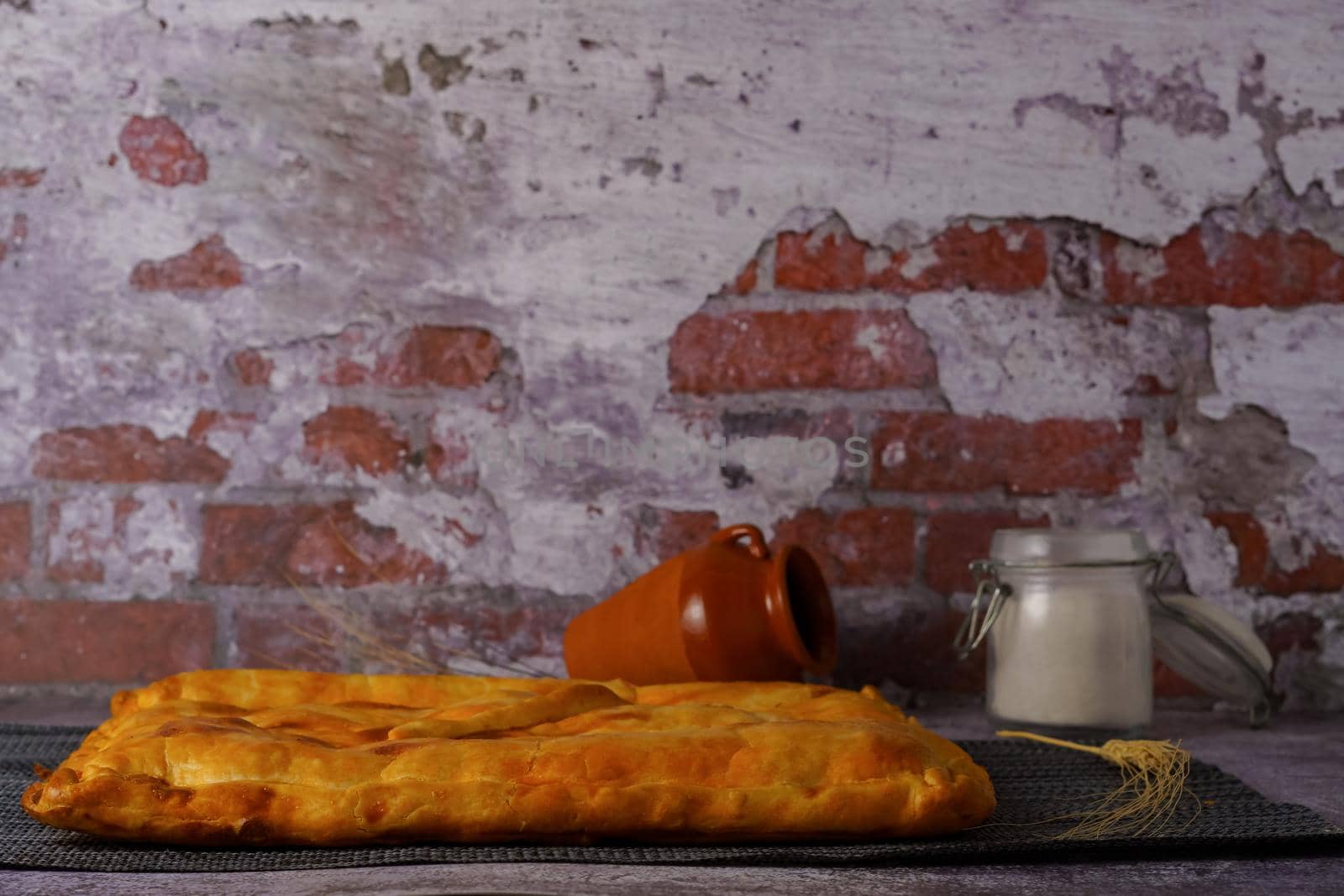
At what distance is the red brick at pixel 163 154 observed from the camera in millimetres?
1457

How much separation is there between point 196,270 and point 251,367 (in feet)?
0.44

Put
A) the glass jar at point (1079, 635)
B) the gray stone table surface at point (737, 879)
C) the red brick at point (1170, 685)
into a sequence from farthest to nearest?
the red brick at point (1170, 685)
the glass jar at point (1079, 635)
the gray stone table surface at point (737, 879)

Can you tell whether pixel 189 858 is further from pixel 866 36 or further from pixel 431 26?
pixel 866 36

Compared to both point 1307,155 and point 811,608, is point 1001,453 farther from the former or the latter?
point 1307,155

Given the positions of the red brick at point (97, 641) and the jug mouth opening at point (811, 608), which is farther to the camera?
the red brick at point (97, 641)

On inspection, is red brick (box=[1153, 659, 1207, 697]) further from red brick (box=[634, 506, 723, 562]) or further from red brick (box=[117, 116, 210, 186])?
red brick (box=[117, 116, 210, 186])

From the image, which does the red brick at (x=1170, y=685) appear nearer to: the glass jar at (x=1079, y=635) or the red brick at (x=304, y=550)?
the glass jar at (x=1079, y=635)

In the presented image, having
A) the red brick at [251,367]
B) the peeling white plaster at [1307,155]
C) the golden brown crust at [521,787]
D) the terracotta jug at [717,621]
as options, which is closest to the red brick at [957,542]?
the terracotta jug at [717,621]

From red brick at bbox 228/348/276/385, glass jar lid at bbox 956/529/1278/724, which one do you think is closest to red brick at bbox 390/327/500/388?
red brick at bbox 228/348/276/385

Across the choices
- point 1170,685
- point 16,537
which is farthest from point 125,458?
point 1170,685

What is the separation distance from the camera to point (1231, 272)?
4.72 ft

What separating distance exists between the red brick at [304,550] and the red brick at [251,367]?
0.15 meters

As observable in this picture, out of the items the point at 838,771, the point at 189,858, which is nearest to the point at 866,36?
the point at 838,771

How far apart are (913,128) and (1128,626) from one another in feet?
2.10
